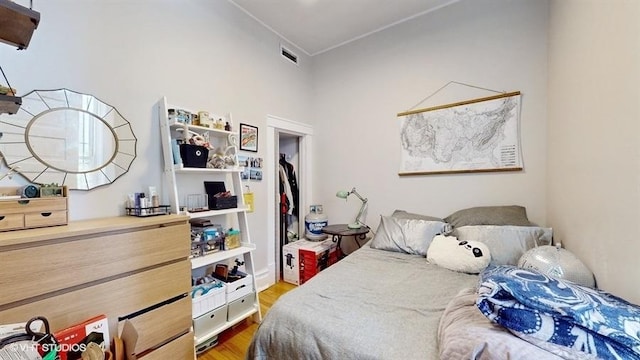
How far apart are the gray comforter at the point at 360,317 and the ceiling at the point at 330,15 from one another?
2.53 metres

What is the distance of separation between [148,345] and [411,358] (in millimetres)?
1448

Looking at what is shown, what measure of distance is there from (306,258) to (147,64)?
2.29m

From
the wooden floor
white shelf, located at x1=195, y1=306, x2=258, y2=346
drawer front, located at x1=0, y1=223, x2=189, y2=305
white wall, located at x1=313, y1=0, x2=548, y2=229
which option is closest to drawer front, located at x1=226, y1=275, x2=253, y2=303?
white shelf, located at x1=195, y1=306, x2=258, y2=346

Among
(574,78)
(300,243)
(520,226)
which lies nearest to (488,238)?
(520,226)

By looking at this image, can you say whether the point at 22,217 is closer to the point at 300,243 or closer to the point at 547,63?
the point at 300,243

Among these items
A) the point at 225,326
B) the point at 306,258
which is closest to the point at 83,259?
the point at 225,326

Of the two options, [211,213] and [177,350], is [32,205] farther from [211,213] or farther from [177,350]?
[177,350]

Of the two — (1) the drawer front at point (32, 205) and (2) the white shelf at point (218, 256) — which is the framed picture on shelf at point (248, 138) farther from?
(1) the drawer front at point (32, 205)

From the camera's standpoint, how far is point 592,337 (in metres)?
0.77

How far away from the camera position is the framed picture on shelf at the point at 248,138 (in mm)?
2551

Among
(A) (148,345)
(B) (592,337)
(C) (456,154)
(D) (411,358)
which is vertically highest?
(C) (456,154)

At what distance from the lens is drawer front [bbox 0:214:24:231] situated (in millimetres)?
1131

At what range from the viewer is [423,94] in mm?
2676

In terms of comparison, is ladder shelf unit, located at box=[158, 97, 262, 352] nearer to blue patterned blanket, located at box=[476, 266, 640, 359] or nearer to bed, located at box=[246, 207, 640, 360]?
bed, located at box=[246, 207, 640, 360]
